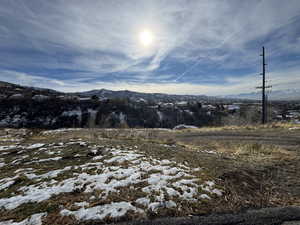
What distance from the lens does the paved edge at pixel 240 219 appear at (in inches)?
A: 116

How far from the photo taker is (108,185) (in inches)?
174

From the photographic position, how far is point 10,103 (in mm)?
60250

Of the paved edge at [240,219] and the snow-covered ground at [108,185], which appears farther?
the snow-covered ground at [108,185]

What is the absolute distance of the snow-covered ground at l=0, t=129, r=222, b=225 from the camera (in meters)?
3.45

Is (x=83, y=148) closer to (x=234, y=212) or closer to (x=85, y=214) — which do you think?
(x=85, y=214)

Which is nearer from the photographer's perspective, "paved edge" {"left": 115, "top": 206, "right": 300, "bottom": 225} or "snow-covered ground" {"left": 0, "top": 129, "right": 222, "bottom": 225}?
"paved edge" {"left": 115, "top": 206, "right": 300, "bottom": 225}

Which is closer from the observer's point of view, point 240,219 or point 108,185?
point 240,219

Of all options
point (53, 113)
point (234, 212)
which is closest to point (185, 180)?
point (234, 212)

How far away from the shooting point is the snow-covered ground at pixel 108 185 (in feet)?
11.3

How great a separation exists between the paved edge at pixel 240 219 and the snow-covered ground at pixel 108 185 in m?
0.37

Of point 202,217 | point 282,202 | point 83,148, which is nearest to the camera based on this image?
point 202,217

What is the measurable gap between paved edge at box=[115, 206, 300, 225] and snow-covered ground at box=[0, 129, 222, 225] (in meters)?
0.37

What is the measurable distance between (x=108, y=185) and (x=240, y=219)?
10.9ft

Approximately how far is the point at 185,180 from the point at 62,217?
10.5 feet
